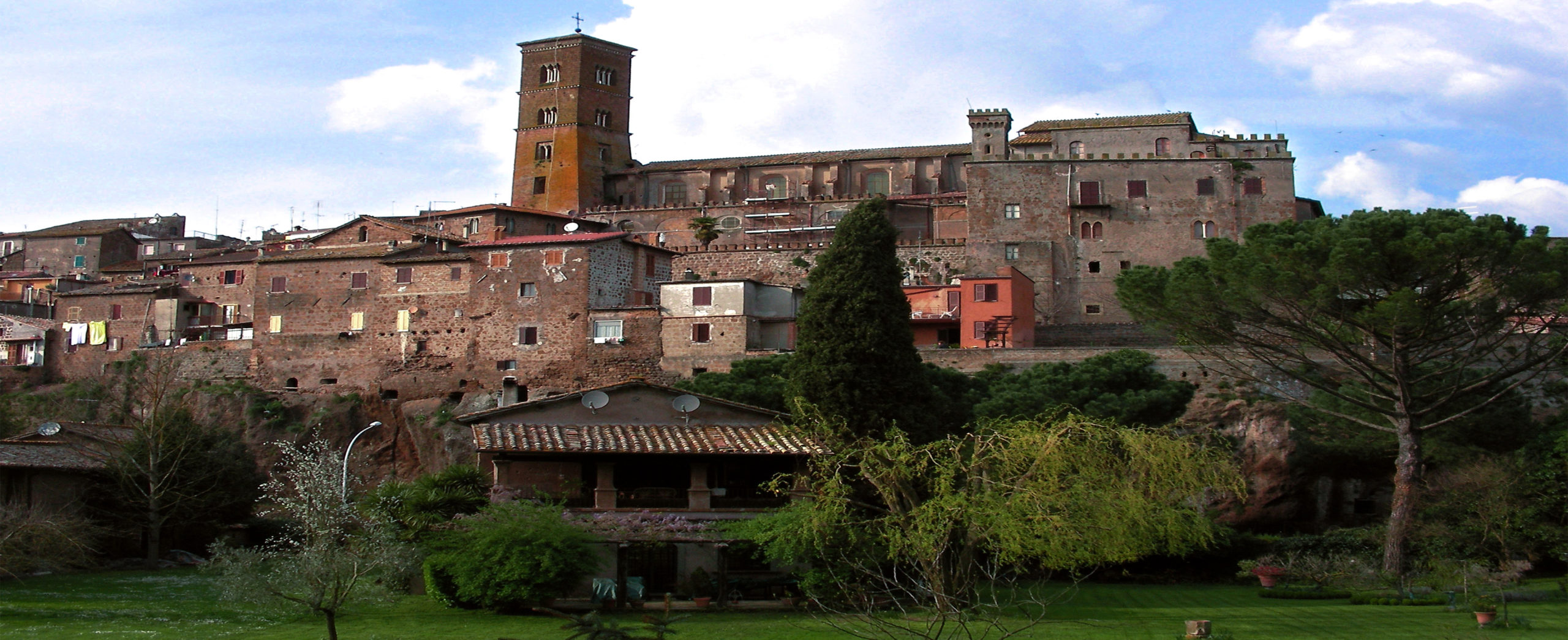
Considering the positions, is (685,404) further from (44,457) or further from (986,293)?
(986,293)

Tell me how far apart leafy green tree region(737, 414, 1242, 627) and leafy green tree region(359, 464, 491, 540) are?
648 centimetres

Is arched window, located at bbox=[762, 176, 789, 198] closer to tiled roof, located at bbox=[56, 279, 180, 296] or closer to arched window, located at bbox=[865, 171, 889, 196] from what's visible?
arched window, located at bbox=[865, 171, 889, 196]

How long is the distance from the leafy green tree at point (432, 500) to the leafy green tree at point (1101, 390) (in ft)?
51.6

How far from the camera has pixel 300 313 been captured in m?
58.8

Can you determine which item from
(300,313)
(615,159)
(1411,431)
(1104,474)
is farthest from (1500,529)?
(615,159)

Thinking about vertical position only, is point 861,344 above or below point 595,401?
above

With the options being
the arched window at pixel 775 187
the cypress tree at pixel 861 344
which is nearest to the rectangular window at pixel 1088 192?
the arched window at pixel 775 187

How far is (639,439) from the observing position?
91.6ft

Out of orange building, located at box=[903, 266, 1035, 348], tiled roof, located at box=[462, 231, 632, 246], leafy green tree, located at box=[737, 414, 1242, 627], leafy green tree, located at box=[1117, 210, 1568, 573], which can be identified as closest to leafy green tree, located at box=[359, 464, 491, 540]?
leafy green tree, located at box=[737, 414, 1242, 627]

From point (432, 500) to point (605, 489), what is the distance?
12.0 ft

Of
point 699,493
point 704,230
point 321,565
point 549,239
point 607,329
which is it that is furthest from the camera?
point 704,230

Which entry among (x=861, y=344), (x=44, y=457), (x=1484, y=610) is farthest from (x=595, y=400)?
(x=44, y=457)

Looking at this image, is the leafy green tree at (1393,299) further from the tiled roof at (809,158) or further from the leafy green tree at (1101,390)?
the tiled roof at (809,158)

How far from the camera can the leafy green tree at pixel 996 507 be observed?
2141 centimetres
